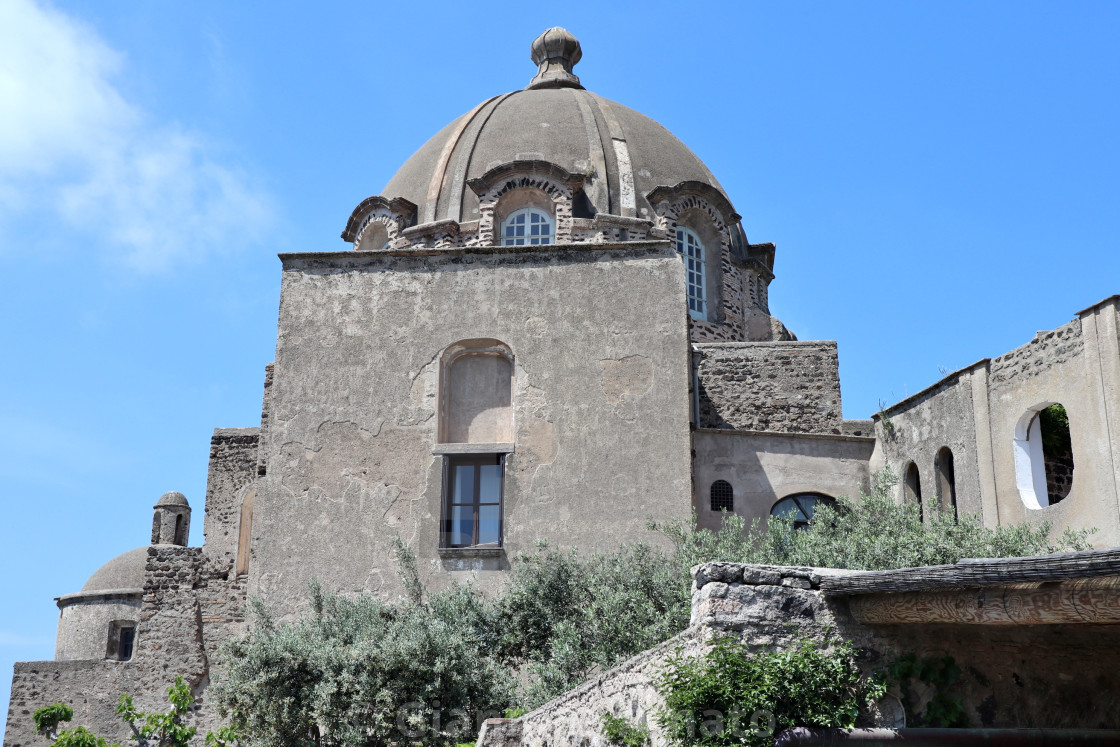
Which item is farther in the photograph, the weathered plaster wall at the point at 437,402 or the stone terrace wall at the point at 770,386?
the stone terrace wall at the point at 770,386

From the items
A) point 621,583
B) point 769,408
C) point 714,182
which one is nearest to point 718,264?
point 714,182

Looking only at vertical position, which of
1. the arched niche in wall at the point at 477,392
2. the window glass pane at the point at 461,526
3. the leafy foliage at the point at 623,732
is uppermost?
the arched niche in wall at the point at 477,392

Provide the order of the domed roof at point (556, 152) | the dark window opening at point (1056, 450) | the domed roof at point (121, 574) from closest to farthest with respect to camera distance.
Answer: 1. the dark window opening at point (1056, 450)
2. the domed roof at point (556, 152)
3. the domed roof at point (121, 574)

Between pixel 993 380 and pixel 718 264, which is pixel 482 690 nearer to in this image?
pixel 993 380

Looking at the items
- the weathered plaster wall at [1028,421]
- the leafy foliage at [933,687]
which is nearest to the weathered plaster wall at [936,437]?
the weathered plaster wall at [1028,421]

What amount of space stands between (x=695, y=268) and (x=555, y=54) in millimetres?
7622

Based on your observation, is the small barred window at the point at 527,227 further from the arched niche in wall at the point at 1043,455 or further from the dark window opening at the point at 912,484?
the arched niche in wall at the point at 1043,455

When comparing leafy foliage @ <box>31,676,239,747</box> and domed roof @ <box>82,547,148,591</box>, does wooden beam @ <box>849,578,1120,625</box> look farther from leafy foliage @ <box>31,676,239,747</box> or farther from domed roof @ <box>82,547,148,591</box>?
domed roof @ <box>82,547,148,591</box>

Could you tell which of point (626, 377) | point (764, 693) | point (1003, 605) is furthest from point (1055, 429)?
point (764, 693)

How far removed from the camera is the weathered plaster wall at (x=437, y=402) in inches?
→ 599

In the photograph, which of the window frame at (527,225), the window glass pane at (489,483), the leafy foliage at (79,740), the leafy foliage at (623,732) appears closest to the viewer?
the leafy foliage at (623,732)

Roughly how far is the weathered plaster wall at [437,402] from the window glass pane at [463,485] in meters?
0.28

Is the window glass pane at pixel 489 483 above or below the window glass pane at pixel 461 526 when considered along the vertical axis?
above

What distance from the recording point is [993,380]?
601 inches
